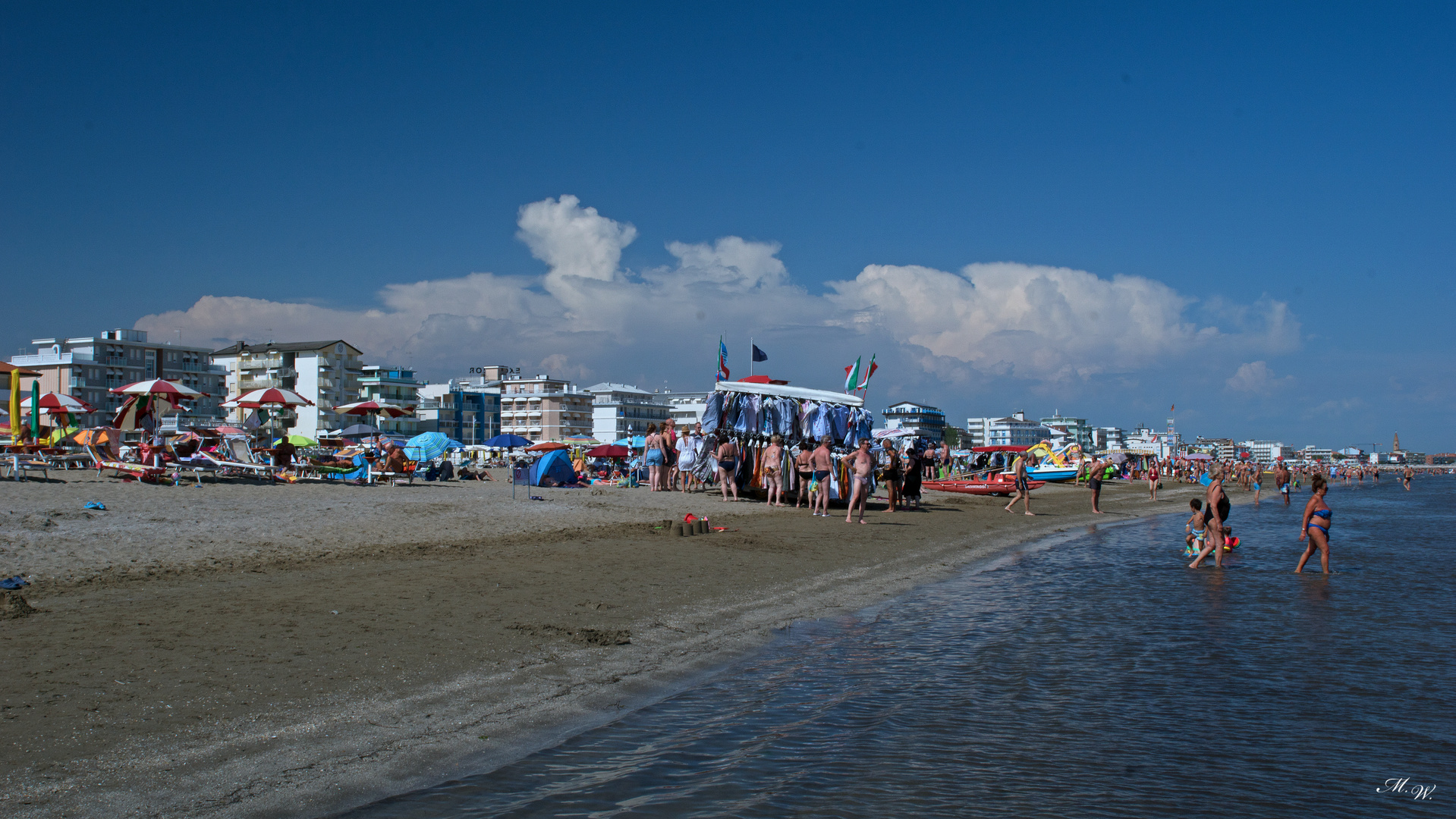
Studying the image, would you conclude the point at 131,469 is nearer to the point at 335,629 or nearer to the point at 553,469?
the point at 553,469

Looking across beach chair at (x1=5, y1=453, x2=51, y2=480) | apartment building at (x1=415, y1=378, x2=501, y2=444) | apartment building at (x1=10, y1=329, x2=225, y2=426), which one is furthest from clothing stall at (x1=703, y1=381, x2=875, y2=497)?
apartment building at (x1=415, y1=378, x2=501, y2=444)

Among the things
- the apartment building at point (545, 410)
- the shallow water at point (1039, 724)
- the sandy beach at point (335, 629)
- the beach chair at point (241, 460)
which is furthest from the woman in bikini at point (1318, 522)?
the apartment building at point (545, 410)

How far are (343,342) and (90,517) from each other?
4032 inches

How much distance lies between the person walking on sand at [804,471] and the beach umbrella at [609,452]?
1484 cm

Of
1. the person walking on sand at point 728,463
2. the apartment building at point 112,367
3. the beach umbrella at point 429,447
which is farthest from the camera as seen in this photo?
the apartment building at point 112,367

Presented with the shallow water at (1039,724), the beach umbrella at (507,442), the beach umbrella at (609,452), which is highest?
the beach umbrella at (507,442)

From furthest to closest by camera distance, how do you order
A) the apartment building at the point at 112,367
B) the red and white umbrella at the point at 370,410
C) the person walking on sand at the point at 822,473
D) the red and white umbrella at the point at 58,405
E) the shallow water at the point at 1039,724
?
the apartment building at the point at 112,367, the red and white umbrella at the point at 58,405, the red and white umbrella at the point at 370,410, the person walking on sand at the point at 822,473, the shallow water at the point at 1039,724

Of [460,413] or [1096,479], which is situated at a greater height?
[460,413]

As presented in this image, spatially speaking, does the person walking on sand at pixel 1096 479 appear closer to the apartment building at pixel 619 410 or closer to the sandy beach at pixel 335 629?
the sandy beach at pixel 335 629

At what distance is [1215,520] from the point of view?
1600cm

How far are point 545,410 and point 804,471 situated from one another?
111034 millimetres

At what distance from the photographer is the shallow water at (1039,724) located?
5.09 meters

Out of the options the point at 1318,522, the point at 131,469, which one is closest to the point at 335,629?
the point at 131,469

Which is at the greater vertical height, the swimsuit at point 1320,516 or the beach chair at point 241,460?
the beach chair at point 241,460
